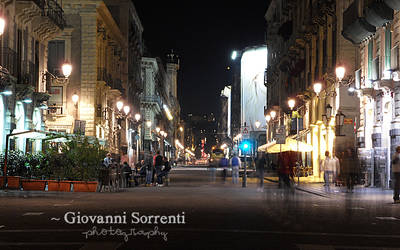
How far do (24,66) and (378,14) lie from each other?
18.0 metres

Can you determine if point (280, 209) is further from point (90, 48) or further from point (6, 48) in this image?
point (90, 48)

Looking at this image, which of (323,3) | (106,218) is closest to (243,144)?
(323,3)

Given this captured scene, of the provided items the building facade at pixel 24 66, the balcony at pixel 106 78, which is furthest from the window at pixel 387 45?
the balcony at pixel 106 78

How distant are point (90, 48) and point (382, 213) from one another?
1427 inches

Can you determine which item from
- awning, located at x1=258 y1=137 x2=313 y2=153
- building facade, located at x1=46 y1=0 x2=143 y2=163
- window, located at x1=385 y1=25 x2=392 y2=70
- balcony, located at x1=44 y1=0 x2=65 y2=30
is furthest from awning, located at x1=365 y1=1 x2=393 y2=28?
building facade, located at x1=46 y1=0 x2=143 y2=163

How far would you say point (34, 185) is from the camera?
1049 inches

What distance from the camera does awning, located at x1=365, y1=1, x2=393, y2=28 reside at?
2895cm

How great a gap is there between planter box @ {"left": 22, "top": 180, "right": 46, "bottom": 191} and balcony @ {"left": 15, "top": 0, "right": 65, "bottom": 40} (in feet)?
38.2

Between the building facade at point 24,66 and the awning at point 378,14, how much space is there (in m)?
15.9

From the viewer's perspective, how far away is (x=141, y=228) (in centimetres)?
1243

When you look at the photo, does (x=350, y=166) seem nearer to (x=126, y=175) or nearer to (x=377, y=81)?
(x=377, y=81)

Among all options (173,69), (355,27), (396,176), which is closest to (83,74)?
(355,27)

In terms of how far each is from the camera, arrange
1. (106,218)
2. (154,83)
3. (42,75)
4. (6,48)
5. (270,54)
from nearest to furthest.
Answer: (106,218) → (6,48) → (42,75) → (270,54) → (154,83)

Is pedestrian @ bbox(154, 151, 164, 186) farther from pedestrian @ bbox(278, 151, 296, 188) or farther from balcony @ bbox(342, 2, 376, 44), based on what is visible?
pedestrian @ bbox(278, 151, 296, 188)
